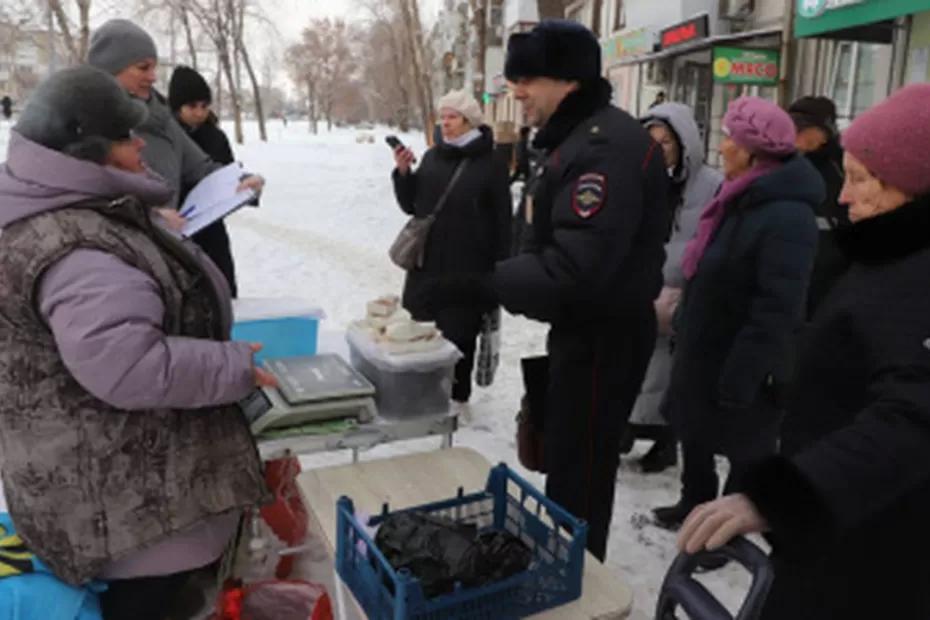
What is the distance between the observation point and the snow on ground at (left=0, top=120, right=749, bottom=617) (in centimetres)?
342

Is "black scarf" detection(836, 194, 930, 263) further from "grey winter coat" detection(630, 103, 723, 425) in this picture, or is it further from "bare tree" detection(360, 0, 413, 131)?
"bare tree" detection(360, 0, 413, 131)

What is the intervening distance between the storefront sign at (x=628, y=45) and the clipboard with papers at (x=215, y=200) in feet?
45.3

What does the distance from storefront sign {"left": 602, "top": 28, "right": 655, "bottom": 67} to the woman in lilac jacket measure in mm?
14975

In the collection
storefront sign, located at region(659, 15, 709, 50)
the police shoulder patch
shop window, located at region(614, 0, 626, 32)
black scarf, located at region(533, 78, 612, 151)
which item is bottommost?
the police shoulder patch

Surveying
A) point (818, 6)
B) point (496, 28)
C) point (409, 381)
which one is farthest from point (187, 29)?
point (409, 381)

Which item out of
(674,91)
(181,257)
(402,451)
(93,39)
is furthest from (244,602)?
(674,91)

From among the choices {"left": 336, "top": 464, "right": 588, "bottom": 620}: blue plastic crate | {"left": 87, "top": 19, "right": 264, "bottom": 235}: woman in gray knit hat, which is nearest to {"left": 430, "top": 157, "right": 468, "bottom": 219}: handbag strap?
{"left": 87, "top": 19, "right": 264, "bottom": 235}: woman in gray knit hat

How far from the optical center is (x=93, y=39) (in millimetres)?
3430

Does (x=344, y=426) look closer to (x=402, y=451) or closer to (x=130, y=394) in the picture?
(x=130, y=394)

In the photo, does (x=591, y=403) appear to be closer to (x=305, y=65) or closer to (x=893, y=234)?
(x=893, y=234)

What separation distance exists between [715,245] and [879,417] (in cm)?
188

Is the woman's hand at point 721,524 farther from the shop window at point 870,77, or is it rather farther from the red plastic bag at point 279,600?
the shop window at point 870,77

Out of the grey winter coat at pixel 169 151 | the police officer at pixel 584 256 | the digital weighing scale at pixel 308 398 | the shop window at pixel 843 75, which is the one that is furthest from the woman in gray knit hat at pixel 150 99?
the shop window at pixel 843 75

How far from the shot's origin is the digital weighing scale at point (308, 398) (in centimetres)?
230
